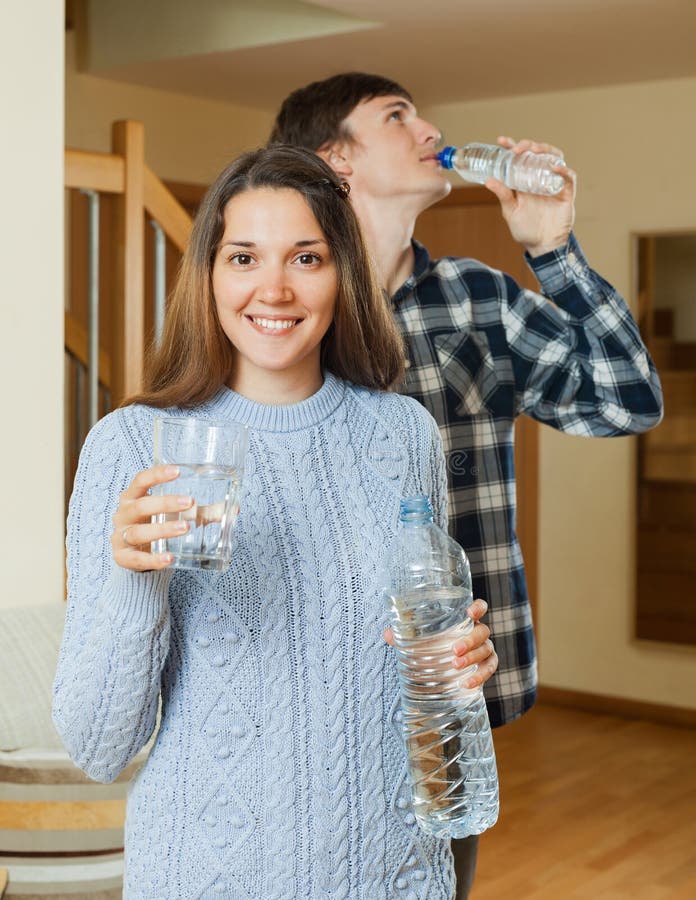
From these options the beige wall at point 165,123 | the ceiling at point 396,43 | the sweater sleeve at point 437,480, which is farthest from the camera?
the beige wall at point 165,123

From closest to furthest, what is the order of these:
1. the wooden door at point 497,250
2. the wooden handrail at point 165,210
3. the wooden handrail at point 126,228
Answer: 1. the wooden handrail at point 126,228
2. the wooden handrail at point 165,210
3. the wooden door at point 497,250

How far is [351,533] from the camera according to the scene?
134cm

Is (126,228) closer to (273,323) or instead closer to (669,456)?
(273,323)

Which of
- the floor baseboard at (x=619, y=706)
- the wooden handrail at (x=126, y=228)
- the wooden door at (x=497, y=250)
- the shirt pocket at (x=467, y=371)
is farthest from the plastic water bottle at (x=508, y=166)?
the floor baseboard at (x=619, y=706)

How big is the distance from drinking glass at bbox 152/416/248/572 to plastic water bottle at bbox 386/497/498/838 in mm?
207

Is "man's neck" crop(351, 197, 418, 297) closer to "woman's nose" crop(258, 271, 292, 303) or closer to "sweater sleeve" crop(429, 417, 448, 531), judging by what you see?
"sweater sleeve" crop(429, 417, 448, 531)

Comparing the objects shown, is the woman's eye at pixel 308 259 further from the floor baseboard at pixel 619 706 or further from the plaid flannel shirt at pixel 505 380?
the floor baseboard at pixel 619 706

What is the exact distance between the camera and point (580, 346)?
2.00 m

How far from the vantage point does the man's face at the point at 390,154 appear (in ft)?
6.53

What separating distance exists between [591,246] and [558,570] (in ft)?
4.86

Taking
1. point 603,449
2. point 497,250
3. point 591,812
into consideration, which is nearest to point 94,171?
point 591,812

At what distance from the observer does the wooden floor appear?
141 inches

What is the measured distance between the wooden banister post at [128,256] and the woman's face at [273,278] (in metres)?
1.88

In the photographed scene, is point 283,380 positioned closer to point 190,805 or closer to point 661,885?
point 190,805
